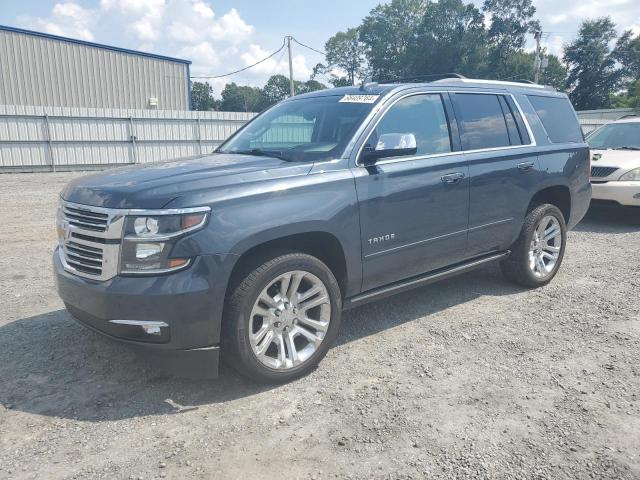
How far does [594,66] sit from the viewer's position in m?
65.4

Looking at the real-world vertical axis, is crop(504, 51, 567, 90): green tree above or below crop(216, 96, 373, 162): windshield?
above

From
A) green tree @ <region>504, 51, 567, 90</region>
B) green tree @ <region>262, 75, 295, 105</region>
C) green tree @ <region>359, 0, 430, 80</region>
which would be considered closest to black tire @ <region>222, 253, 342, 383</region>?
green tree @ <region>504, 51, 567, 90</region>

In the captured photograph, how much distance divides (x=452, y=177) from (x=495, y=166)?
649 millimetres

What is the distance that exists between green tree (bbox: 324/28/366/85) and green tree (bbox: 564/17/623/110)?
3392 cm

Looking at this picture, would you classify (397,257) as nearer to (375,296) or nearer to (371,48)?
(375,296)

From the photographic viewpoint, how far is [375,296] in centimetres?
390

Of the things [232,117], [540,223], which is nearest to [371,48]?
[232,117]

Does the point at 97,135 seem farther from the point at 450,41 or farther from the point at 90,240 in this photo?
the point at 450,41

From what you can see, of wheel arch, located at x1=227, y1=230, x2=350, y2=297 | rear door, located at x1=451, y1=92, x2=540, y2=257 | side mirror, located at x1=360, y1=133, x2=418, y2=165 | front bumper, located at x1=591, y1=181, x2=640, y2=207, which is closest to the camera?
wheel arch, located at x1=227, y1=230, x2=350, y2=297

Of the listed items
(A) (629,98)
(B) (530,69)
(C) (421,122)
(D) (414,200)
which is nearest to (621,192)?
(C) (421,122)

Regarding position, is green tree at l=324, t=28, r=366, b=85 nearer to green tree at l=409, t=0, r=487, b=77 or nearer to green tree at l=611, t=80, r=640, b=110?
green tree at l=409, t=0, r=487, b=77

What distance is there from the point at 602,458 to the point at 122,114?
19624 millimetres

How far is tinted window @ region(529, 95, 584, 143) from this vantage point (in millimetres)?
5363

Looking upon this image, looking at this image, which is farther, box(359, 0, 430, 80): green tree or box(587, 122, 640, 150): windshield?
box(359, 0, 430, 80): green tree
